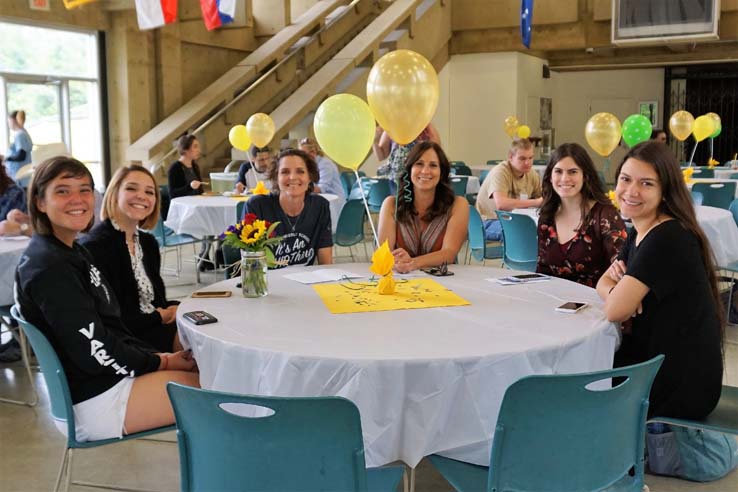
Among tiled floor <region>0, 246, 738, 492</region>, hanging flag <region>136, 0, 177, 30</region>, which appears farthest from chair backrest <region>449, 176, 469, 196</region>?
tiled floor <region>0, 246, 738, 492</region>

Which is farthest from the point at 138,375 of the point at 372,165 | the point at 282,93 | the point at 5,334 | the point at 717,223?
the point at 372,165

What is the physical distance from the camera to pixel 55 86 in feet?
36.2

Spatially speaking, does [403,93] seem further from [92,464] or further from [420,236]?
[92,464]

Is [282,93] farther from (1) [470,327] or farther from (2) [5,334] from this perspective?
(1) [470,327]

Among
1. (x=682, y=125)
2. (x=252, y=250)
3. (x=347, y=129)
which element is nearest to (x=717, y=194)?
(x=682, y=125)

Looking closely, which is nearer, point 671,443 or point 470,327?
point 470,327

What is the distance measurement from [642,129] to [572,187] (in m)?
4.81

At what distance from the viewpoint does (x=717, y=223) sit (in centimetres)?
493

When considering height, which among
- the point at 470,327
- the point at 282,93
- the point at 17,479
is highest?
the point at 282,93

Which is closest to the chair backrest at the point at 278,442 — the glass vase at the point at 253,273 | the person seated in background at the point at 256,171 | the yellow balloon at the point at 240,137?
the glass vase at the point at 253,273

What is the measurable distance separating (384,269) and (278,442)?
1.30 meters

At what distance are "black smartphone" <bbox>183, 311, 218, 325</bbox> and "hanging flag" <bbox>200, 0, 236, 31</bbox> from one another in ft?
27.3

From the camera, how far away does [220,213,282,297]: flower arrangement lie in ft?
9.00

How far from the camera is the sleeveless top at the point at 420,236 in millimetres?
3640
